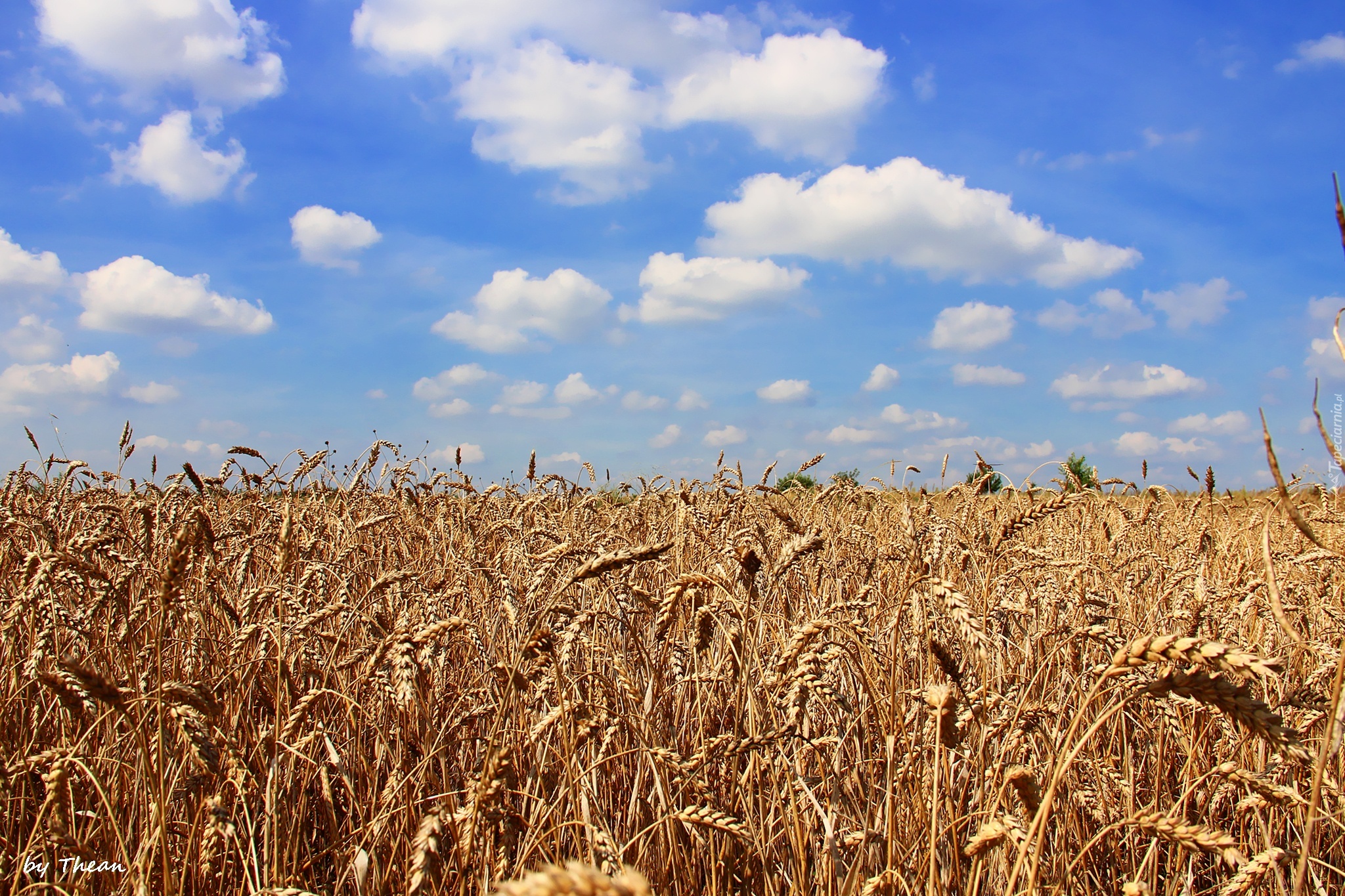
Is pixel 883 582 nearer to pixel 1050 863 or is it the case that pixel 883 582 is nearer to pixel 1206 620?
pixel 1206 620

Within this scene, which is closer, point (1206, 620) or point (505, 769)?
point (505, 769)

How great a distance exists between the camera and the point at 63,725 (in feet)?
7.84

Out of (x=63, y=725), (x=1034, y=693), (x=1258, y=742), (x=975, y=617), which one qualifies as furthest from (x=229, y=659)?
(x=1258, y=742)

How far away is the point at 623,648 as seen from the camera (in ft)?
10.2

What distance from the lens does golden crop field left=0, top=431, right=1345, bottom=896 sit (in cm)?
156

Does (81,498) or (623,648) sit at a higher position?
(81,498)

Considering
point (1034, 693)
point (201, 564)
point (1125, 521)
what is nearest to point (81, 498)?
point (201, 564)

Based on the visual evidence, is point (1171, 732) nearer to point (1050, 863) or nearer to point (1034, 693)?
point (1034, 693)

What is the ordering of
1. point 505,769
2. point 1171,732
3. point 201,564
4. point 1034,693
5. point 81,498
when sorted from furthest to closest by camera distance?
point 81,498, point 201,564, point 1034,693, point 1171,732, point 505,769

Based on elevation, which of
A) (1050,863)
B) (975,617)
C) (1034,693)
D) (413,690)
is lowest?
(1050,863)

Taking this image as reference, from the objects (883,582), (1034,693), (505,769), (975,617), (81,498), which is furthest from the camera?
(81,498)

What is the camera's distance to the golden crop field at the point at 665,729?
5.13 ft

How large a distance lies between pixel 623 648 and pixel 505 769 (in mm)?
1404

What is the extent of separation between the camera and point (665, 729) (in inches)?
99.7
